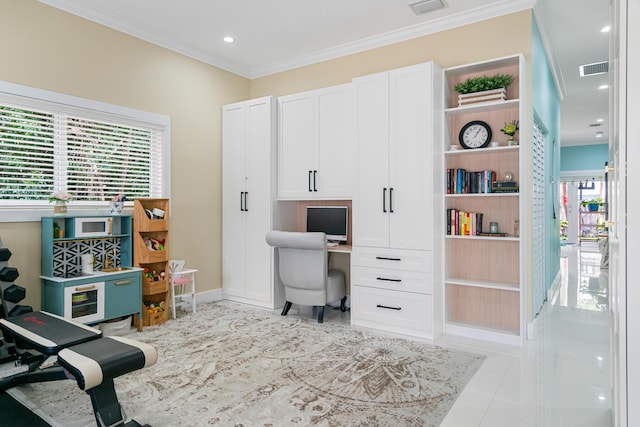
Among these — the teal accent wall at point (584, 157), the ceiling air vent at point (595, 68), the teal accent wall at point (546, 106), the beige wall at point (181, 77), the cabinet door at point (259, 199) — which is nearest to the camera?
the beige wall at point (181, 77)

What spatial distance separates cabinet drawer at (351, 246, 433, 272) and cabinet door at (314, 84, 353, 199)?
2.14ft

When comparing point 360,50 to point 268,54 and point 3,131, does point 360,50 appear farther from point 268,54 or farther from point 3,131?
point 3,131

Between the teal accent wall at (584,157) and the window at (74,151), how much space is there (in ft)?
37.9

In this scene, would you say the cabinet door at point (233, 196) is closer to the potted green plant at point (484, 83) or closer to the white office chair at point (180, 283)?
the white office chair at point (180, 283)

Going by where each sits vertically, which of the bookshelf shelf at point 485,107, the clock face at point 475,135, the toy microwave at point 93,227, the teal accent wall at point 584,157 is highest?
the teal accent wall at point 584,157

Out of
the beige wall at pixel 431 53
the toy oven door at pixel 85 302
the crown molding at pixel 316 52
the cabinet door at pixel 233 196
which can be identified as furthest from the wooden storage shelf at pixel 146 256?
the beige wall at pixel 431 53

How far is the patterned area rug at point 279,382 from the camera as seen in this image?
89.4 inches

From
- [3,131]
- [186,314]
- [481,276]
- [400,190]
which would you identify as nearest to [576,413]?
[481,276]

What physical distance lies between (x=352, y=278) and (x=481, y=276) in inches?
48.8

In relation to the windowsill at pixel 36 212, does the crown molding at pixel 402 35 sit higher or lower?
higher

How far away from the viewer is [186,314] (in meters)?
4.38

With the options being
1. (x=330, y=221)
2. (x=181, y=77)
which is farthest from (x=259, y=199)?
(x=181, y=77)

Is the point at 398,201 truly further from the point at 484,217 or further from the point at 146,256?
the point at 146,256

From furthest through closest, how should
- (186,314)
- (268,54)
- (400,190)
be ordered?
(268,54) → (186,314) → (400,190)
